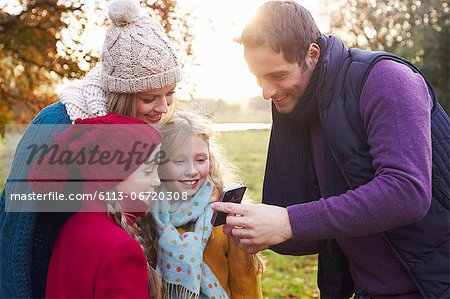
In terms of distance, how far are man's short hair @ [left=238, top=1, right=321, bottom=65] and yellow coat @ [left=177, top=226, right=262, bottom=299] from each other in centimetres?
91

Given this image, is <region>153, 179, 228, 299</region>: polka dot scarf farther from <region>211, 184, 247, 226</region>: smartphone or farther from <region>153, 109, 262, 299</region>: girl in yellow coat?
<region>211, 184, 247, 226</region>: smartphone

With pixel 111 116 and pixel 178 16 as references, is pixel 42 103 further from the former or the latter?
pixel 111 116

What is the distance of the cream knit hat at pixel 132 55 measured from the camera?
266 cm

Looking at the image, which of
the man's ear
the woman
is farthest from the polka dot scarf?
the man's ear

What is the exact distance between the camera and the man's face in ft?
7.66

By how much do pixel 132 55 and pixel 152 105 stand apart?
0.77ft

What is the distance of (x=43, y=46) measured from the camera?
16.8 feet

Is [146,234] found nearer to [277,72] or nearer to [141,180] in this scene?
[141,180]

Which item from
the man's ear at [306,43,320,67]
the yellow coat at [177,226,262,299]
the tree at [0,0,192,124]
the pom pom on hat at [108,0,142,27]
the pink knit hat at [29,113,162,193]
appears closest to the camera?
the pink knit hat at [29,113,162,193]

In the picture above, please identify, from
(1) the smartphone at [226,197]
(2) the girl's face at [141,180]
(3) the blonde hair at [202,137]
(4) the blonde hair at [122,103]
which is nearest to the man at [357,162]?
(1) the smartphone at [226,197]

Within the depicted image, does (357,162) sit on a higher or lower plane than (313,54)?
lower

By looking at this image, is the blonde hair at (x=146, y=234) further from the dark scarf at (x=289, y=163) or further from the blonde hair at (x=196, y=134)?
the dark scarf at (x=289, y=163)

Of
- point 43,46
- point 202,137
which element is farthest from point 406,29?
point 202,137

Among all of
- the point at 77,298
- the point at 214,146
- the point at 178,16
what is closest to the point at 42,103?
the point at 178,16
